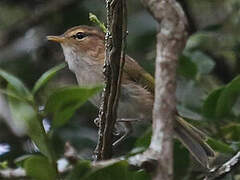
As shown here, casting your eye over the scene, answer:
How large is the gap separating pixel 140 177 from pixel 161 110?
3.99 ft

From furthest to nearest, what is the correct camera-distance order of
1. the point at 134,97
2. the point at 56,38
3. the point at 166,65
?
the point at 56,38
the point at 134,97
the point at 166,65

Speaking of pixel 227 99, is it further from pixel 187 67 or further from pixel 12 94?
pixel 12 94

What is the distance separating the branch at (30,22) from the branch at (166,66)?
13.3ft

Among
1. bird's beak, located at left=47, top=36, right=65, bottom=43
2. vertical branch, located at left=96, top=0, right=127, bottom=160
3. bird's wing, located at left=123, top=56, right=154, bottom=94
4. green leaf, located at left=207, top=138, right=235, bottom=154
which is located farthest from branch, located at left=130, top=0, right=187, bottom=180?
bird's beak, located at left=47, top=36, right=65, bottom=43

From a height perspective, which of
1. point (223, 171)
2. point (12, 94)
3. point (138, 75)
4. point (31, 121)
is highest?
point (12, 94)

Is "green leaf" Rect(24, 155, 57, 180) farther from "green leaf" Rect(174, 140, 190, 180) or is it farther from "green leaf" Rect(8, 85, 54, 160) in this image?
"green leaf" Rect(174, 140, 190, 180)

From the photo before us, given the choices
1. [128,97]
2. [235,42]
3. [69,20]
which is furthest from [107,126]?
[69,20]

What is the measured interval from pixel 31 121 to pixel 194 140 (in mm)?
1888

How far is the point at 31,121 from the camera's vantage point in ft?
7.18

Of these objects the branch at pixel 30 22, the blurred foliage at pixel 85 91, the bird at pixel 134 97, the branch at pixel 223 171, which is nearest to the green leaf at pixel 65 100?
the blurred foliage at pixel 85 91

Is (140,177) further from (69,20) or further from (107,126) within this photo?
(69,20)

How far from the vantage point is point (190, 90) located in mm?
4207

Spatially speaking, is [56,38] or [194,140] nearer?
[194,140]

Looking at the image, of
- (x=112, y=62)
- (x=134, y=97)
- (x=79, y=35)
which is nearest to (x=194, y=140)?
(x=134, y=97)
